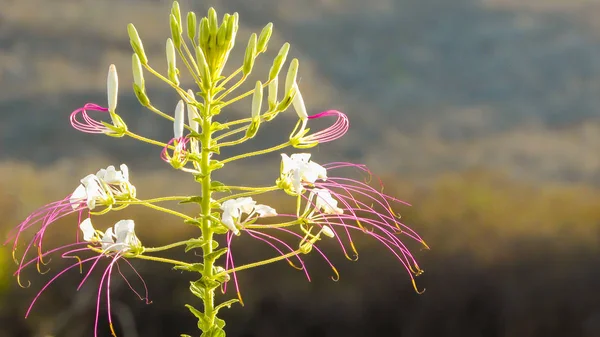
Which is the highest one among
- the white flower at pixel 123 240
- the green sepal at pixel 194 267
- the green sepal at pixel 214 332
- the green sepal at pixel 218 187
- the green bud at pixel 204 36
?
the green bud at pixel 204 36

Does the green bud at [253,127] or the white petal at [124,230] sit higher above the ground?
the green bud at [253,127]

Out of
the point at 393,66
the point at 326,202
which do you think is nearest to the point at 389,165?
the point at 393,66

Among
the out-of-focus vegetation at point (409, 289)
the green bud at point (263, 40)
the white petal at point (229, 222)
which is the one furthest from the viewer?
the out-of-focus vegetation at point (409, 289)

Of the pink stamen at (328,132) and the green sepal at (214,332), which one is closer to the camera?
the green sepal at (214,332)

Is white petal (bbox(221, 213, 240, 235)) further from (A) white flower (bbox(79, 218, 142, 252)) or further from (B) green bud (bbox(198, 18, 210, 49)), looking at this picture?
(B) green bud (bbox(198, 18, 210, 49))

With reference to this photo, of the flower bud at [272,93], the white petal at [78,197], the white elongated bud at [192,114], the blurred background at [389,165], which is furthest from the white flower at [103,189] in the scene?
the blurred background at [389,165]

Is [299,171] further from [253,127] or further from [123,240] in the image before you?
[123,240]

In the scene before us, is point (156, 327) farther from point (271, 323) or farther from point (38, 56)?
point (38, 56)

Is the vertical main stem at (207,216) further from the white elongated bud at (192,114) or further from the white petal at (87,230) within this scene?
the white petal at (87,230)
